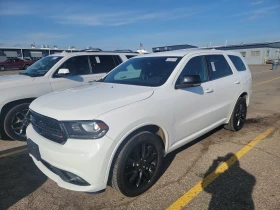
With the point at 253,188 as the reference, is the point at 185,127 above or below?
above

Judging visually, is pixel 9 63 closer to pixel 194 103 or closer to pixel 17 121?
pixel 17 121

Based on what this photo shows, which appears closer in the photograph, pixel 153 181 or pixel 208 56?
pixel 153 181

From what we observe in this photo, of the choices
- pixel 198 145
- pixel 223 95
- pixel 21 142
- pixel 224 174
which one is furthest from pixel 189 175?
pixel 21 142

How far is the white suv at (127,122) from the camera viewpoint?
95.0 inches

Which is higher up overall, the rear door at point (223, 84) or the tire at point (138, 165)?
the rear door at point (223, 84)

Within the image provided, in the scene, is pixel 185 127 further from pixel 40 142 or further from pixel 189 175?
pixel 40 142

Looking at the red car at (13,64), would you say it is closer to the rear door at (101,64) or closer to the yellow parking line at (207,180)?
the rear door at (101,64)

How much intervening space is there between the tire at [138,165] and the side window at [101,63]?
362 cm

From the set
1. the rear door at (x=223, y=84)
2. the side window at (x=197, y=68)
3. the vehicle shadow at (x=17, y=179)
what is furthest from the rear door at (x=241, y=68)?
the vehicle shadow at (x=17, y=179)

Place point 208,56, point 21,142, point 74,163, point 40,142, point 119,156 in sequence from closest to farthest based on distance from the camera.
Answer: point 74,163
point 119,156
point 40,142
point 208,56
point 21,142

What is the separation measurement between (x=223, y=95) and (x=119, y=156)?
8.30ft

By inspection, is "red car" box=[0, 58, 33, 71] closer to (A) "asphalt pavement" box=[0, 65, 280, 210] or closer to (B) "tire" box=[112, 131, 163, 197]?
(A) "asphalt pavement" box=[0, 65, 280, 210]

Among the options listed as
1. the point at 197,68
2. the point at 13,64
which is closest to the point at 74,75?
the point at 197,68

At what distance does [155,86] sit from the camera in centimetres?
319
